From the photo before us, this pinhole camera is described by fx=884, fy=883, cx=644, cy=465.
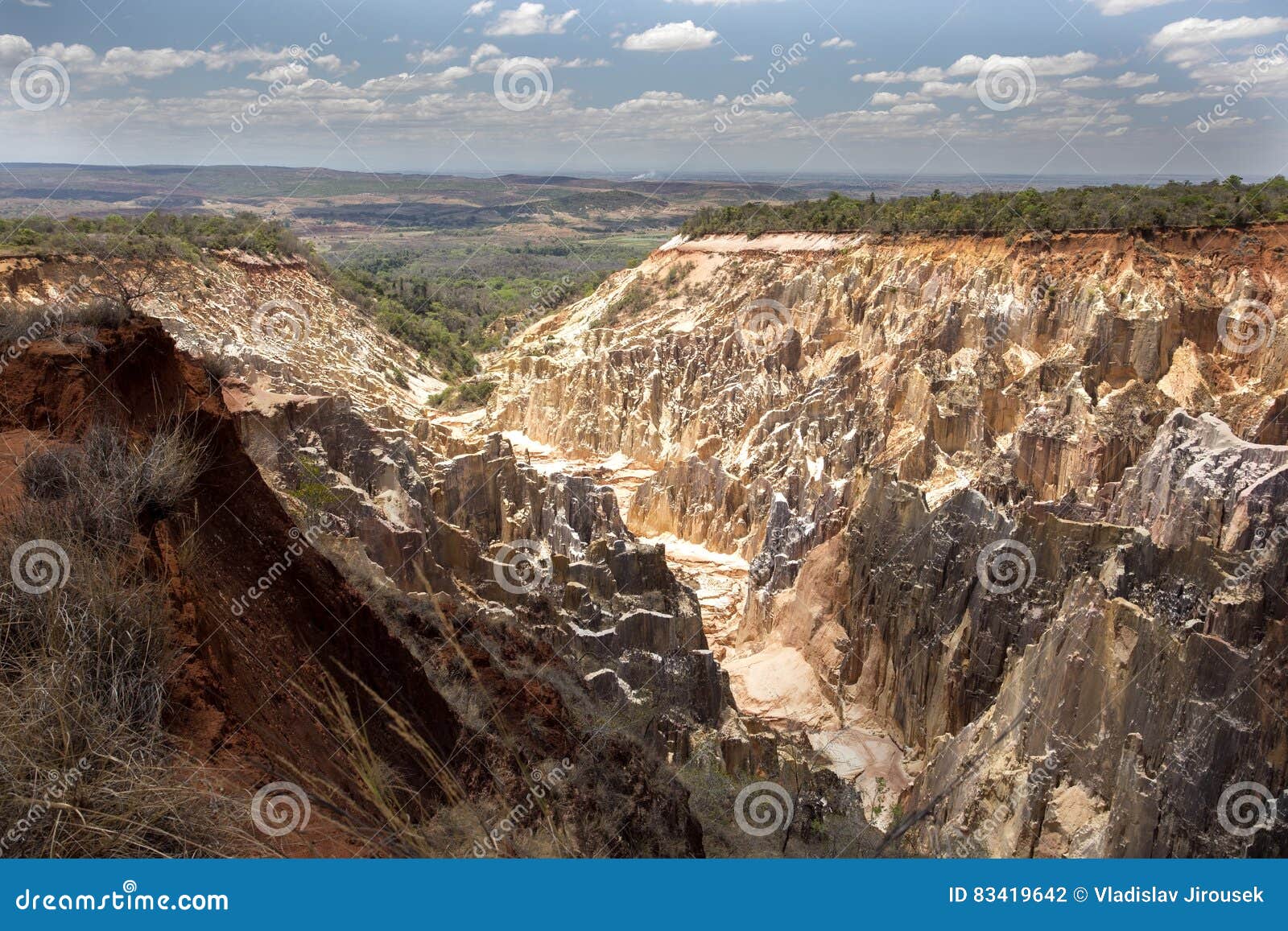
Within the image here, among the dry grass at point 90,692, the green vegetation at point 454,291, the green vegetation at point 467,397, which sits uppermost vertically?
the green vegetation at point 454,291

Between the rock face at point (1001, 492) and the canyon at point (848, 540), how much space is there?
51 mm

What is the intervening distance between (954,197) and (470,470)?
97.2 ft

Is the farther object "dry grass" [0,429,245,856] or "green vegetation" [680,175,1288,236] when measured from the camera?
"green vegetation" [680,175,1288,236]

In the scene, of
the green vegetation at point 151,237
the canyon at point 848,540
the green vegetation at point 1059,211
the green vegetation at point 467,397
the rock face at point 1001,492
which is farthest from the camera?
the green vegetation at point 467,397

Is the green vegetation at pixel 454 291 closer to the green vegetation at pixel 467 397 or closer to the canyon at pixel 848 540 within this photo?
the green vegetation at pixel 467 397

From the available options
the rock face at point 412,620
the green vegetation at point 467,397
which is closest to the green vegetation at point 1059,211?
the green vegetation at point 467,397

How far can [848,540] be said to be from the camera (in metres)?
15.8

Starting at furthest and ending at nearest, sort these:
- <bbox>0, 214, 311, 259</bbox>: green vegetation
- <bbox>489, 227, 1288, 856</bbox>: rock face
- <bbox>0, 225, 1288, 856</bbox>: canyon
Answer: <bbox>0, 214, 311, 259</bbox>: green vegetation → <bbox>489, 227, 1288, 856</bbox>: rock face → <bbox>0, 225, 1288, 856</bbox>: canyon

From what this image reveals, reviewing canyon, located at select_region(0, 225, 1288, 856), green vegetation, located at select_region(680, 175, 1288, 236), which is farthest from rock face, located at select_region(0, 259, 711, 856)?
green vegetation, located at select_region(680, 175, 1288, 236)

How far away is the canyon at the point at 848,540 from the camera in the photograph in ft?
20.5

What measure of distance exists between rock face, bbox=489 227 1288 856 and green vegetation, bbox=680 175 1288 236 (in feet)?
2.37

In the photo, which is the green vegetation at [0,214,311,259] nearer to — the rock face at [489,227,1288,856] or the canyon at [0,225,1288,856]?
the canyon at [0,225,1288,856]

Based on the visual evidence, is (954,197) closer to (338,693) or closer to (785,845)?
(785,845)

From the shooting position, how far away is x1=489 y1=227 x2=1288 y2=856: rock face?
25.6ft
